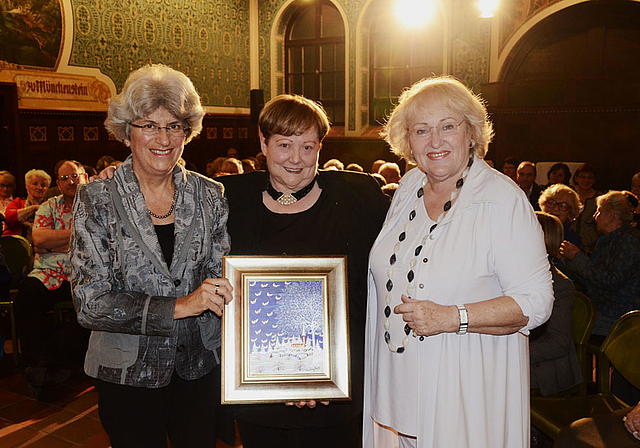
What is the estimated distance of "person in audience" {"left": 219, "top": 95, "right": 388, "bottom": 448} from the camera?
95.9 inches

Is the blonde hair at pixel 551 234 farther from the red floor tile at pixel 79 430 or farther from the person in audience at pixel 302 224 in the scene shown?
the red floor tile at pixel 79 430

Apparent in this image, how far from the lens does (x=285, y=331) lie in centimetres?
221

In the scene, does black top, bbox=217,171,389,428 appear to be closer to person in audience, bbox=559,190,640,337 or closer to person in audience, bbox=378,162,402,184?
person in audience, bbox=559,190,640,337

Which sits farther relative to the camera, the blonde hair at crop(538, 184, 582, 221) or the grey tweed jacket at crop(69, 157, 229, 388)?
the blonde hair at crop(538, 184, 582, 221)

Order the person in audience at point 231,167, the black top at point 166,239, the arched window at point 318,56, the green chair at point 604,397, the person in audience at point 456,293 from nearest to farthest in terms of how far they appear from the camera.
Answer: the person in audience at point 456,293 → the black top at point 166,239 → the green chair at point 604,397 → the person in audience at point 231,167 → the arched window at point 318,56

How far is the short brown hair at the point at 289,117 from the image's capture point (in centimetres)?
243

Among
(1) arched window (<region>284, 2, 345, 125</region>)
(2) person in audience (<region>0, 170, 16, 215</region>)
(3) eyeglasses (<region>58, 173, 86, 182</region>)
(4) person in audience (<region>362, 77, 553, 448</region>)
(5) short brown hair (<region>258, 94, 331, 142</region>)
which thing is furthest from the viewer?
(1) arched window (<region>284, 2, 345, 125</region>)

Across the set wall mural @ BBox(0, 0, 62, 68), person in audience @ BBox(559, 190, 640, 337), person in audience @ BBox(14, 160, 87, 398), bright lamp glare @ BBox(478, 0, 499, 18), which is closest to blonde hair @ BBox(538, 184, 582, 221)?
person in audience @ BBox(559, 190, 640, 337)

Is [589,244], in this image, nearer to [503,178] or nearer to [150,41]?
[503,178]

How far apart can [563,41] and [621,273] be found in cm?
843

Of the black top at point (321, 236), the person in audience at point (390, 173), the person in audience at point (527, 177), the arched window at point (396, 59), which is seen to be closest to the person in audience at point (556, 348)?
the black top at point (321, 236)

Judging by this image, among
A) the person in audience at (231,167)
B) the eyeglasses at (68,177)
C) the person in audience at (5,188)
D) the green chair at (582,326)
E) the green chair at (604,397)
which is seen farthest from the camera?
the person in audience at (231,167)

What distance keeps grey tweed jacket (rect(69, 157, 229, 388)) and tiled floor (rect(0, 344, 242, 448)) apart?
213 cm

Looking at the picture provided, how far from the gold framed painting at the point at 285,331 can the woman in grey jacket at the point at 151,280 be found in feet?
0.38
